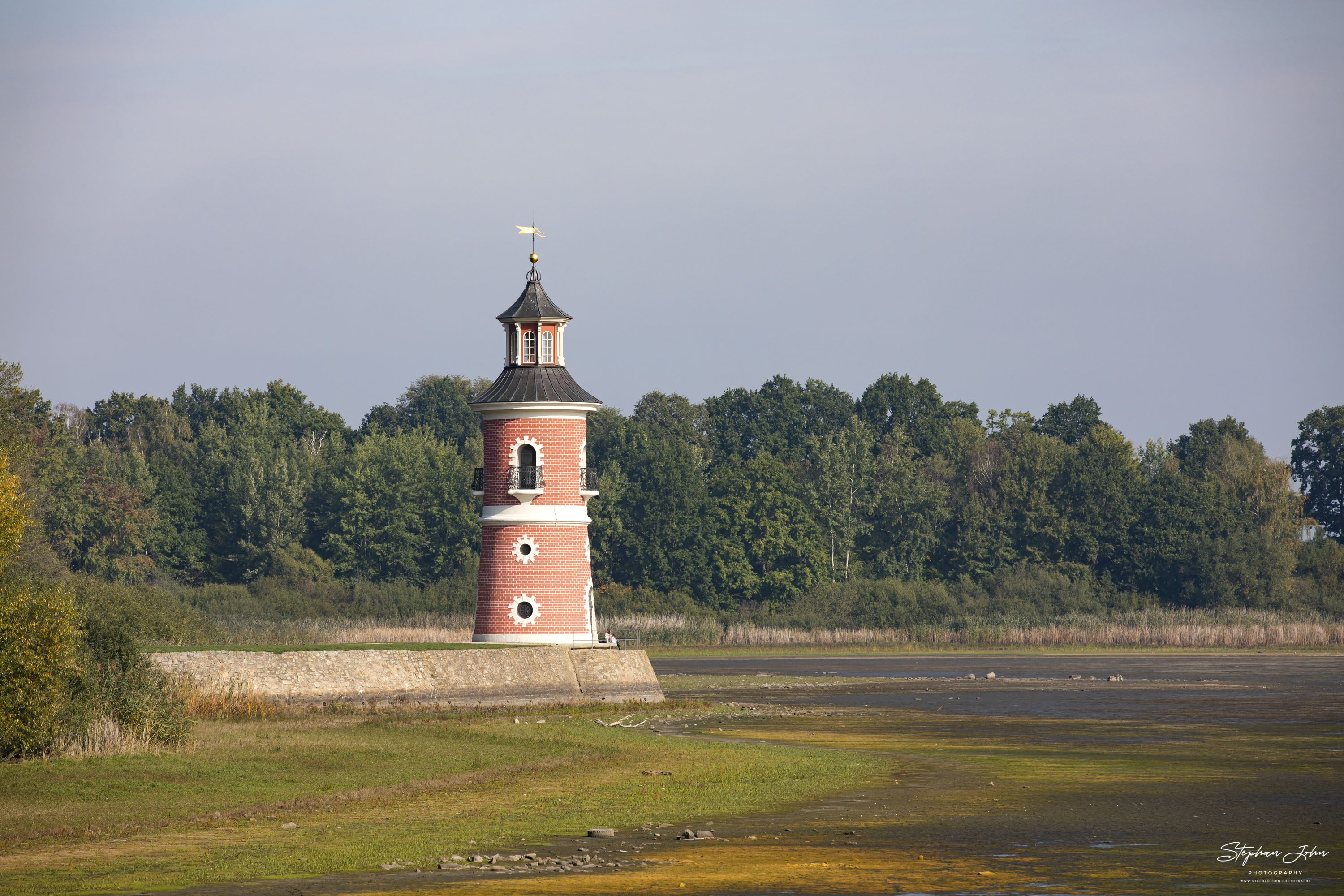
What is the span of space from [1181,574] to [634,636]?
3990cm

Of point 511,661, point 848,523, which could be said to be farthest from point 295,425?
point 511,661

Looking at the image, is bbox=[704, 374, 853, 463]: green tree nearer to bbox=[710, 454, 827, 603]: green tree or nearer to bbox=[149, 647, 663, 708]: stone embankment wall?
bbox=[710, 454, 827, 603]: green tree

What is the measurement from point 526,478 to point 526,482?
0.11 m

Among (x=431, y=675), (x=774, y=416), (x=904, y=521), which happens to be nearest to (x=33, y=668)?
(x=431, y=675)

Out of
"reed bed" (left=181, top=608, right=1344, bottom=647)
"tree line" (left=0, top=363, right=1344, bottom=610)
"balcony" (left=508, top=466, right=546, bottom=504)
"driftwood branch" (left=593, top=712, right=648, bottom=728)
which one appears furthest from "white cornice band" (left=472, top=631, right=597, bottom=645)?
"tree line" (left=0, top=363, right=1344, bottom=610)

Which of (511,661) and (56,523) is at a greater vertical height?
(56,523)

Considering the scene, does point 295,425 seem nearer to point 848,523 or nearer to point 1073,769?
point 848,523

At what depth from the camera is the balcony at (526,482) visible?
49156mm

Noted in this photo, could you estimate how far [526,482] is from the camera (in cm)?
4953

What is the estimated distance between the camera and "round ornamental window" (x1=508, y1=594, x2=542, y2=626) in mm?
48906

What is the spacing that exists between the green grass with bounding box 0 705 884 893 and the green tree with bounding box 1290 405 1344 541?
94104 millimetres

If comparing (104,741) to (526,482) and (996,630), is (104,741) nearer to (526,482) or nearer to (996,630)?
(526,482)

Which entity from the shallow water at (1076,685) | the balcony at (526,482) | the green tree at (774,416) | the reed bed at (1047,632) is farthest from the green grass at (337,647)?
the green tree at (774,416)

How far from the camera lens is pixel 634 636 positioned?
274ft
